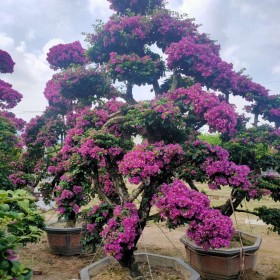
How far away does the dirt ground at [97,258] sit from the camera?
5.68m

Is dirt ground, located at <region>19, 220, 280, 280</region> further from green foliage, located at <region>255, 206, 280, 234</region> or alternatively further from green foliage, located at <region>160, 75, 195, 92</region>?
green foliage, located at <region>160, 75, 195, 92</region>

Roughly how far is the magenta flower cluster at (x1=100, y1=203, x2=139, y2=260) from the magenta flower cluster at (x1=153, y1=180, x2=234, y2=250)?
53 centimetres

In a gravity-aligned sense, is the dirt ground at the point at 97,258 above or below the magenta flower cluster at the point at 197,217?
below

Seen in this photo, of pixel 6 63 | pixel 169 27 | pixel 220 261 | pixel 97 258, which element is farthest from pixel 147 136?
pixel 6 63

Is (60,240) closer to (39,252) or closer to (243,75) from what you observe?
(39,252)

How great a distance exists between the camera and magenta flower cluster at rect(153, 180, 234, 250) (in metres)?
3.49

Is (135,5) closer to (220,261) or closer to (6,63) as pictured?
(6,63)

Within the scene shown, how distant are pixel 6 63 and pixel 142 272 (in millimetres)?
9083

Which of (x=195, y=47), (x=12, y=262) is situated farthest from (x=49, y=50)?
(x=12, y=262)

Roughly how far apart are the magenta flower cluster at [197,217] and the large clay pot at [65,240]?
3729mm

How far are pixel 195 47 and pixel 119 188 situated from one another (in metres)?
4.19

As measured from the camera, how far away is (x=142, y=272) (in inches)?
182

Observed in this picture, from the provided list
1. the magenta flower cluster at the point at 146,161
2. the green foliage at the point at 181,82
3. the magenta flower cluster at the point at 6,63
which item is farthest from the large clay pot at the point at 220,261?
the magenta flower cluster at the point at 6,63

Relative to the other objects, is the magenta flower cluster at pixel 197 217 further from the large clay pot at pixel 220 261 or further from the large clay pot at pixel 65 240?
the large clay pot at pixel 65 240
